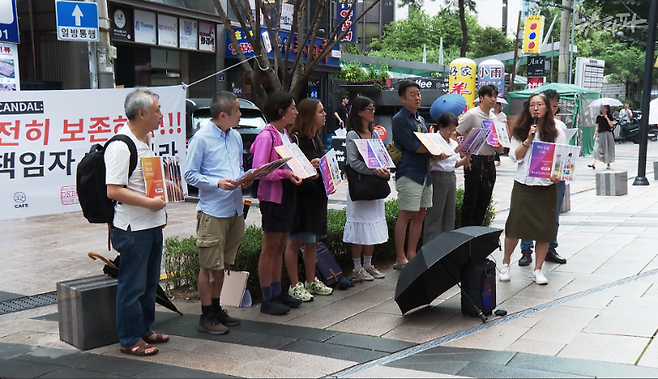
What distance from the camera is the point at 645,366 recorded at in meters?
4.07

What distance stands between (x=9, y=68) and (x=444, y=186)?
28.0ft

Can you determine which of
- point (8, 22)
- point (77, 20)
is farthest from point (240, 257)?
point (8, 22)

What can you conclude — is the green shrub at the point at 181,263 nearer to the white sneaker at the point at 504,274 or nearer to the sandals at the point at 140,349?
the sandals at the point at 140,349

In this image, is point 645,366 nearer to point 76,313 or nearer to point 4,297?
point 76,313

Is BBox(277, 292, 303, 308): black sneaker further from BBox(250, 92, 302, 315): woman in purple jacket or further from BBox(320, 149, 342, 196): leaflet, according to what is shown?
BBox(320, 149, 342, 196): leaflet

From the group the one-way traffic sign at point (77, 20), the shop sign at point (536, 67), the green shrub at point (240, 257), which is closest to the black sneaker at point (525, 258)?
the green shrub at point (240, 257)

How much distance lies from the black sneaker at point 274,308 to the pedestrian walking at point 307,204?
13.9 inches

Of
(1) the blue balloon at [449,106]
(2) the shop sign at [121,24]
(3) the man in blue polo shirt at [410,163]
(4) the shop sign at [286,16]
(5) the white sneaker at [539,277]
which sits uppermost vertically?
(4) the shop sign at [286,16]

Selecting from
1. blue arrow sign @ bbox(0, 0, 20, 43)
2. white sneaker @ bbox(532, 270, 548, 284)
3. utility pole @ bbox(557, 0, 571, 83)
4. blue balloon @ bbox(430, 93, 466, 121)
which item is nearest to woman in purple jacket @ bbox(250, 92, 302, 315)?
white sneaker @ bbox(532, 270, 548, 284)

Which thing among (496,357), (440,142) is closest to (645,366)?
(496,357)

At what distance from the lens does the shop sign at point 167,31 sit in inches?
663

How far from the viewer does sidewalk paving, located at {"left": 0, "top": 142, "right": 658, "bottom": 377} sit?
423 centimetres

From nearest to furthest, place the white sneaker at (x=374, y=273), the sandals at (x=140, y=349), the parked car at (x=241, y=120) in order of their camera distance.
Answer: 1. the sandals at (x=140, y=349)
2. the white sneaker at (x=374, y=273)
3. the parked car at (x=241, y=120)

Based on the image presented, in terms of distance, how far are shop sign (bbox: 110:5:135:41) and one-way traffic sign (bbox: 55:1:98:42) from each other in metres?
7.15
